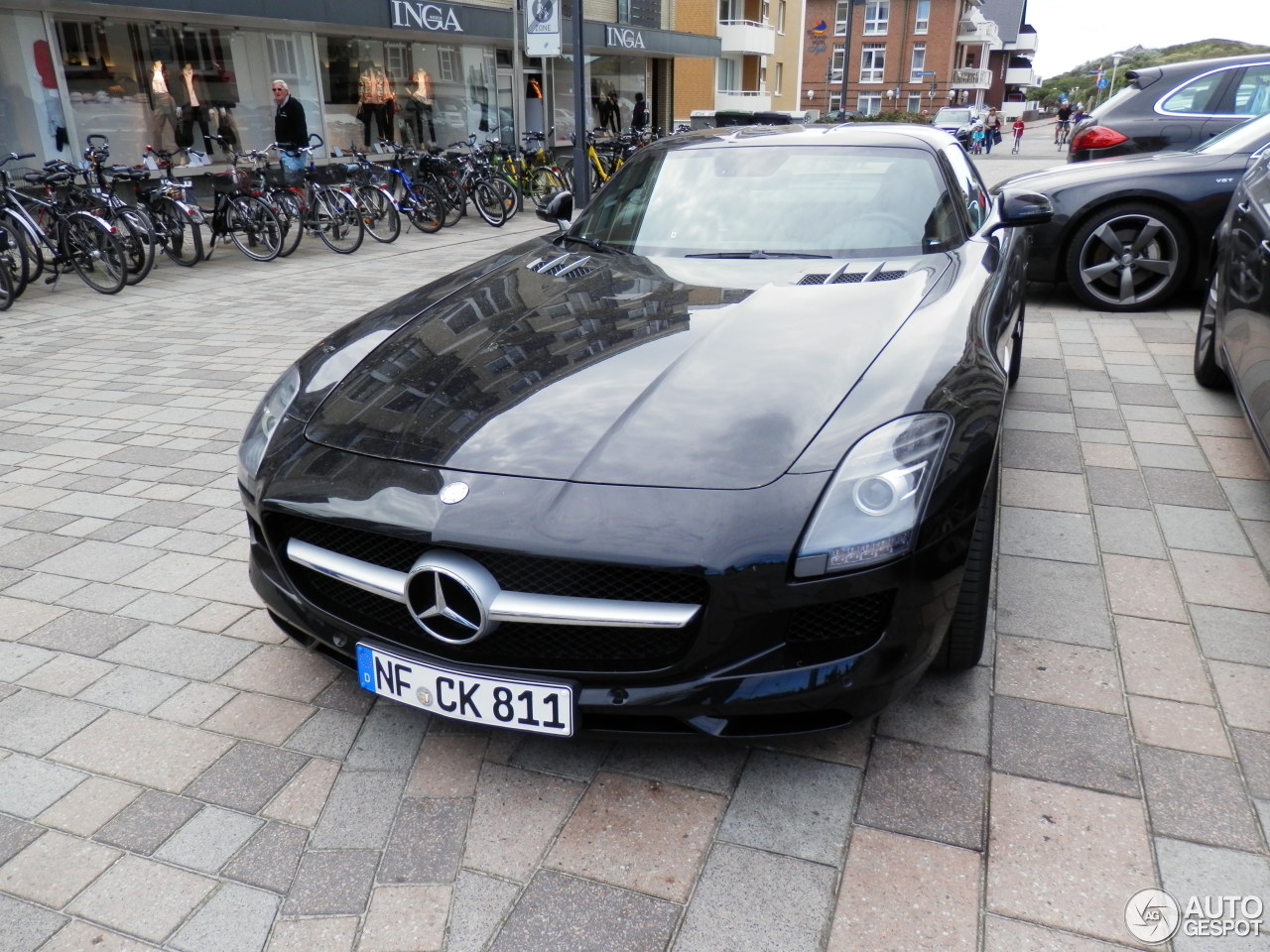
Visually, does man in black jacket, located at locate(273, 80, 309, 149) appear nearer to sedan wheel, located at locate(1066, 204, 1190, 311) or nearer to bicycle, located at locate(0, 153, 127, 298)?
bicycle, located at locate(0, 153, 127, 298)

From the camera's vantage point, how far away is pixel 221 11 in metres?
11.7

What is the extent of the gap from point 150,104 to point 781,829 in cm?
1386

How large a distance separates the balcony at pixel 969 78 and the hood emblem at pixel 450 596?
249ft

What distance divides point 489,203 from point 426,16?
12.4ft

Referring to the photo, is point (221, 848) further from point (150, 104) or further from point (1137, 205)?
point (150, 104)

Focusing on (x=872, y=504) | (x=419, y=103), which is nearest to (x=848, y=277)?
(x=872, y=504)

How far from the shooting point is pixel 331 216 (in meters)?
11.2

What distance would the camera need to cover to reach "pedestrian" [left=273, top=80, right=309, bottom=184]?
1184 cm

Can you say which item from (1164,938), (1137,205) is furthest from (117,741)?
(1137,205)

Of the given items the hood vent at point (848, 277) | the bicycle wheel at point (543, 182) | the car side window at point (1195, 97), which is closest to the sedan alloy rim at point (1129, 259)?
the car side window at point (1195, 97)

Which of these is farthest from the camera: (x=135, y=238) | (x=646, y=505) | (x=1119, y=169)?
(x=135, y=238)

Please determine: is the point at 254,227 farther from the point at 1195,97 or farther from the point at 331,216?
the point at 1195,97

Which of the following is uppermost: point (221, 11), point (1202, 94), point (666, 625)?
point (221, 11)

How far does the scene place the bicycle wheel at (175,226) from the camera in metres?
9.87
